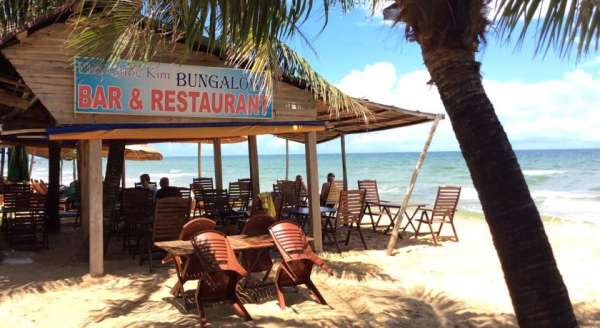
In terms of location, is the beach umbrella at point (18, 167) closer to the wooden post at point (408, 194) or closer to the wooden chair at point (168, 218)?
the wooden chair at point (168, 218)

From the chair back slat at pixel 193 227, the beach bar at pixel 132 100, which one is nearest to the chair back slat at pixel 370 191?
the beach bar at pixel 132 100

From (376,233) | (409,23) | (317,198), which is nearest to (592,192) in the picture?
(376,233)

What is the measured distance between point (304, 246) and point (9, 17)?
5.00 m

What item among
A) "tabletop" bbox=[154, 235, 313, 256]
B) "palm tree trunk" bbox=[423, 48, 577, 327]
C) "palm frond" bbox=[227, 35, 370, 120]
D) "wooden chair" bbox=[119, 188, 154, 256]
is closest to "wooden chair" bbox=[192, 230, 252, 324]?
"tabletop" bbox=[154, 235, 313, 256]

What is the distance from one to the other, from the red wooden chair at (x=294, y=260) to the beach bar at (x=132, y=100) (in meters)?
2.03

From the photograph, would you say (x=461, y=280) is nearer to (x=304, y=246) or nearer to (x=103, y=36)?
(x=304, y=246)

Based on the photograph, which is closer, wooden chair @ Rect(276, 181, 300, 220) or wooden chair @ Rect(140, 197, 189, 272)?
wooden chair @ Rect(140, 197, 189, 272)

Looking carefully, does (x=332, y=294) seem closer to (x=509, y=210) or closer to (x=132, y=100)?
(x=509, y=210)

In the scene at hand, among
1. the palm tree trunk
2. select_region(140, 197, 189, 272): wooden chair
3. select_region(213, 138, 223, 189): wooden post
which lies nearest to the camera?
the palm tree trunk

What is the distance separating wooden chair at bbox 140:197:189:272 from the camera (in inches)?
256

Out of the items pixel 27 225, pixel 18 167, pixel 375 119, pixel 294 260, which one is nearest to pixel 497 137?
pixel 294 260

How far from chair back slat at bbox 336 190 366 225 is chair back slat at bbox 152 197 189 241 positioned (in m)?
2.58

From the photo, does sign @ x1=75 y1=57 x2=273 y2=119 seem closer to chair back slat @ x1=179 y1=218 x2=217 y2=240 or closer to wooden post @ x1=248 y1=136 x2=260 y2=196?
chair back slat @ x1=179 y1=218 x2=217 y2=240

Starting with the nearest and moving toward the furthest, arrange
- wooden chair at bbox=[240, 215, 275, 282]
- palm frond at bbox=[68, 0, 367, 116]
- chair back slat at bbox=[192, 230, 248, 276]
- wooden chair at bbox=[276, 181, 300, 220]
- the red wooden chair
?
palm frond at bbox=[68, 0, 367, 116] → chair back slat at bbox=[192, 230, 248, 276] → the red wooden chair → wooden chair at bbox=[240, 215, 275, 282] → wooden chair at bbox=[276, 181, 300, 220]
